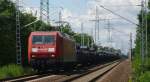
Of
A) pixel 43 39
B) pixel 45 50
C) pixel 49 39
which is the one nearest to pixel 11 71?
pixel 45 50

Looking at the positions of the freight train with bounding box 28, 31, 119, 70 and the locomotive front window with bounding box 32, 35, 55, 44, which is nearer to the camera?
the freight train with bounding box 28, 31, 119, 70

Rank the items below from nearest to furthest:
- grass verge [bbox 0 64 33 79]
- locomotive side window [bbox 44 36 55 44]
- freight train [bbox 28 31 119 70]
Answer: grass verge [bbox 0 64 33 79] < freight train [bbox 28 31 119 70] < locomotive side window [bbox 44 36 55 44]

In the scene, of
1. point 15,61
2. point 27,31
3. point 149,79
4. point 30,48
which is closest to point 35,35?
point 30,48

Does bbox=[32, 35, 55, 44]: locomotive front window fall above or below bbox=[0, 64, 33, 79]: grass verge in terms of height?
above

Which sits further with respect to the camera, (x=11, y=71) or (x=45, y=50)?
(x=45, y=50)

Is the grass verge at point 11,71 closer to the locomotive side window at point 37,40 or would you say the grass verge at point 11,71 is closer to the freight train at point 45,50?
the freight train at point 45,50

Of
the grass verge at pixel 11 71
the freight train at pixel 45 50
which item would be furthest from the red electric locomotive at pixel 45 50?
the grass verge at pixel 11 71

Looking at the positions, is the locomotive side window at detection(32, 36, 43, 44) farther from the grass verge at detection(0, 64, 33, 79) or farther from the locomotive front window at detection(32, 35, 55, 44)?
the grass verge at detection(0, 64, 33, 79)

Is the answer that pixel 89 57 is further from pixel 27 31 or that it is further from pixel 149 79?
pixel 149 79

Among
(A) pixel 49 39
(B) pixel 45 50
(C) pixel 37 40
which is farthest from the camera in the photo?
(C) pixel 37 40

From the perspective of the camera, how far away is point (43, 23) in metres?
62.5

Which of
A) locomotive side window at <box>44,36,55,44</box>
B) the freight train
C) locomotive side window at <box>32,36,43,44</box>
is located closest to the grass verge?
the freight train

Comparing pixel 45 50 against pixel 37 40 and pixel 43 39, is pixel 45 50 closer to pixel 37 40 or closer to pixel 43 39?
pixel 43 39

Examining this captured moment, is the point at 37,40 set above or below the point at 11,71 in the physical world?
above
